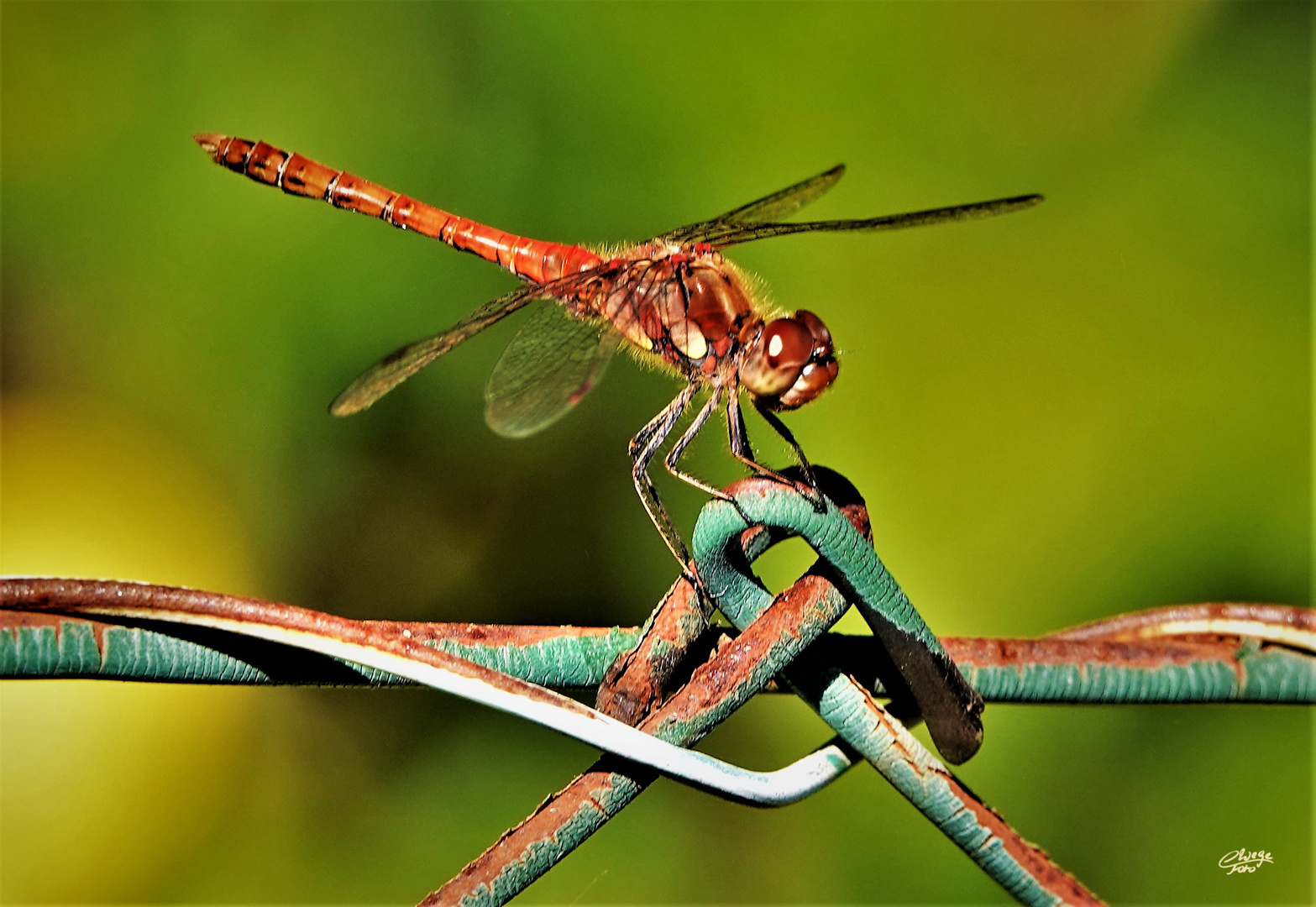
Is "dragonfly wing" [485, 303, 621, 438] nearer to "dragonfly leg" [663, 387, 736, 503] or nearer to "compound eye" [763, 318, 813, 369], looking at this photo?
"dragonfly leg" [663, 387, 736, 503]

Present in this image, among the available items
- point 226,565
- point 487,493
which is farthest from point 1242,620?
point 226,565

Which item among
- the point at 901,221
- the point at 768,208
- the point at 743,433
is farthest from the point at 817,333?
the point at 768,208

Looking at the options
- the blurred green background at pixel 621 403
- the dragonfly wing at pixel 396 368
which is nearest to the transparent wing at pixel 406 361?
the dragonfly wing at pixel 396 368

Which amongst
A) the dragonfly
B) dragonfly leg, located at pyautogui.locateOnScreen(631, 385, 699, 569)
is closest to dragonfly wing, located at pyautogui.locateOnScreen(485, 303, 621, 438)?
the dragonfly

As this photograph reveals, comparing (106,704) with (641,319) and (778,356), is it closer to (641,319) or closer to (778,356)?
(641,319)

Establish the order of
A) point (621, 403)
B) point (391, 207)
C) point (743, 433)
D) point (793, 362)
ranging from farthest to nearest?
point (621, 403) < point (391, 207) < point (743, 433) < point (793, 362)

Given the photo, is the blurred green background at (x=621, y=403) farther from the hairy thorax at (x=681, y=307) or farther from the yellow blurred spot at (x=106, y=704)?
the hairy thorax at (x=681, y=307)

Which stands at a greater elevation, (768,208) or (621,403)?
(768,208)
